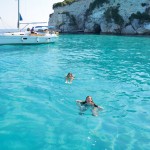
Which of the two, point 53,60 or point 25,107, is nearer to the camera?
point 25,107

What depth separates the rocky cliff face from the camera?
2608 inches

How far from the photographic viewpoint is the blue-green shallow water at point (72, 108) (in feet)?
32.8

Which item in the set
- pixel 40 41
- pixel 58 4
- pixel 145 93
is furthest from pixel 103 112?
pixel 58 4

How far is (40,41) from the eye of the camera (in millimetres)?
41031

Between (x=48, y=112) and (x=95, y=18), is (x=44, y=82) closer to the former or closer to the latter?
(x=48, y=112)

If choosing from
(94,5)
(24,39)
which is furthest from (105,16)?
(24,39)

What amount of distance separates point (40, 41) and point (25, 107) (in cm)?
2876

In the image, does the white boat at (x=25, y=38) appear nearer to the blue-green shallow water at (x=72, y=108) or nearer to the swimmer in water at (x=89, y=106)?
the blue-green shallow water at (x=72, y=108)

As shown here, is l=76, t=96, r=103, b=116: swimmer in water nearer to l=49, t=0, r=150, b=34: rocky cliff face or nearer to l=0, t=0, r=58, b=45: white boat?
l=0, t=0, r=58, b=45: white boat

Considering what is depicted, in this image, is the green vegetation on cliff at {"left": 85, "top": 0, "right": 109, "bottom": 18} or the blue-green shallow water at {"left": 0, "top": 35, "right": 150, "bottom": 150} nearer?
the blue-green shallow water at {"left": 0, "top": 35, "right": 150, "bottom": 150}

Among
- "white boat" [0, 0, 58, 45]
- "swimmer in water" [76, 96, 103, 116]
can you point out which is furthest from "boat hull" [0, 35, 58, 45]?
"swimmer in water" [76, 96, 103, 116]

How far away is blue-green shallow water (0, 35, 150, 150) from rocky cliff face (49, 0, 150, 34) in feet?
151

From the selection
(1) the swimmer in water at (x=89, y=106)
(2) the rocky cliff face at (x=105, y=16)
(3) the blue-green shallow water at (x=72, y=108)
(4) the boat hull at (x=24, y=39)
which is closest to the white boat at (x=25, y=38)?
(4) the boat hull at (x=24, y=39)

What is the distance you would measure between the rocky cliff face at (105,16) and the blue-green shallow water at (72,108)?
151ft
